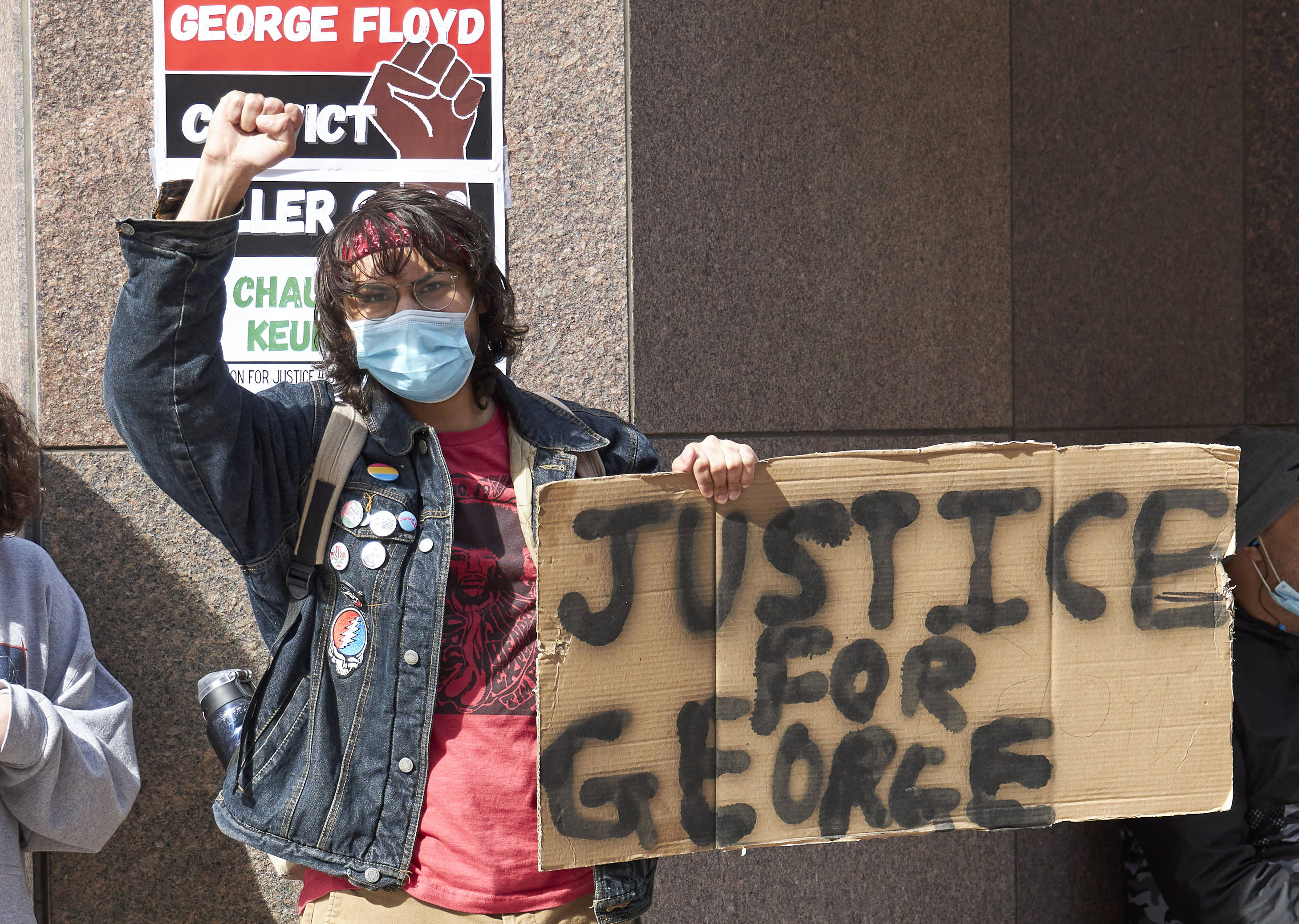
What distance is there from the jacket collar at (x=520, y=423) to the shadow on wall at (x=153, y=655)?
1.15m

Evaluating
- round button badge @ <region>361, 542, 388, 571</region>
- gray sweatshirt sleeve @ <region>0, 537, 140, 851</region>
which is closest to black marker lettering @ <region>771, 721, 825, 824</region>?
round button badge @ <region>361, 542, 388, 571</region>

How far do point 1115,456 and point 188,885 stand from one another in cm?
242

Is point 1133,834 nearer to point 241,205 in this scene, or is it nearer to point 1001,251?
point 1001,251

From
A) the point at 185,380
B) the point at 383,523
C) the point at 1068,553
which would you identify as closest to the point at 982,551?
the point at 1068,553

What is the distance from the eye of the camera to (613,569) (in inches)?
75.3

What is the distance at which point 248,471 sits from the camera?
183 centimetres

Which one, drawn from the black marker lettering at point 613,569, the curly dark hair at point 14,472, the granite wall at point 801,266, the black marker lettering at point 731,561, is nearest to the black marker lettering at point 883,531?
the black marker lettering at point 731,561

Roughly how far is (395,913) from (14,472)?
3.92 feet

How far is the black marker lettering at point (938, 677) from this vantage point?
6.69 feet

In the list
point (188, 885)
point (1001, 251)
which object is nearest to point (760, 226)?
point (1001, 251)

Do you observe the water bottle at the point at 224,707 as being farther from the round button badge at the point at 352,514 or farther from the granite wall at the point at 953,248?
the granite wall at the point at 953,248

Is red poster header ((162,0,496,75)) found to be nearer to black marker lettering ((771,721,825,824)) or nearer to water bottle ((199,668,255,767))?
water bottle ((199,668,255,767))

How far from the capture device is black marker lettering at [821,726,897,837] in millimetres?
2035

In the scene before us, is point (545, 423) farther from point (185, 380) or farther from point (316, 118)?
point (316, 118)
